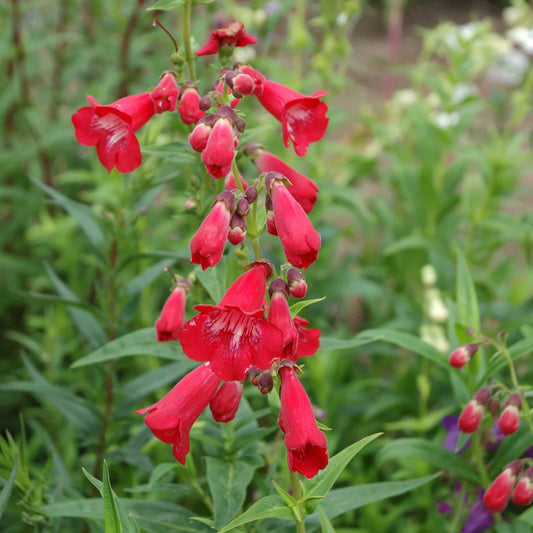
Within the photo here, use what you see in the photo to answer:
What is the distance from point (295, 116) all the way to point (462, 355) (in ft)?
2.60

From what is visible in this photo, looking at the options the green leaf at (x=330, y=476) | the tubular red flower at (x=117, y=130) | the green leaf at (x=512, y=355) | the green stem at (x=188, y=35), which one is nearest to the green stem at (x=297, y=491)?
the green leaf at (x=330, y=476)

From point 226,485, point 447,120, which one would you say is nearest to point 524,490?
point 226,485

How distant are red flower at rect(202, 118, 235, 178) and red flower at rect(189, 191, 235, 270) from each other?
0.08 m

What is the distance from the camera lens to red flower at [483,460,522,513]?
1677mm

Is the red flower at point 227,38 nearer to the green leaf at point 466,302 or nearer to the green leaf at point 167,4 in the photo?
the green leaf at point 167,4

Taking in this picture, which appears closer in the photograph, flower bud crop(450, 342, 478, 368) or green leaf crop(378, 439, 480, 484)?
flower bud crop(450, 342, 478, 368)

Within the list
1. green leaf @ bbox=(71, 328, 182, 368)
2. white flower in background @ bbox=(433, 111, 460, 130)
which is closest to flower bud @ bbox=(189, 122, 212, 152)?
green leaf @ bbox=(71, 328, 182, 368)

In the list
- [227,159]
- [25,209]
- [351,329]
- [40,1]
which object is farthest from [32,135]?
[227,159]

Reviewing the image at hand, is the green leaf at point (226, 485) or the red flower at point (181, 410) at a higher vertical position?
the red flower at point (181, 410)

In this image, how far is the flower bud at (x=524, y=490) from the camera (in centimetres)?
163

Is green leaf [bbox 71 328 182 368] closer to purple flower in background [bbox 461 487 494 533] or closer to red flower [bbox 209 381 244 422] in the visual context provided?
red flower [bbox 209 381 244 422]

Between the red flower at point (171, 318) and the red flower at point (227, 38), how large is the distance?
2.03ft

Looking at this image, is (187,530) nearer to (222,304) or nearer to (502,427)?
(222,304)

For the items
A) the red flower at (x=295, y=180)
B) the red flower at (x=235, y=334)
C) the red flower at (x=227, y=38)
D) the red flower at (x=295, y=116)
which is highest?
the red flower at (x=227, y=38)
